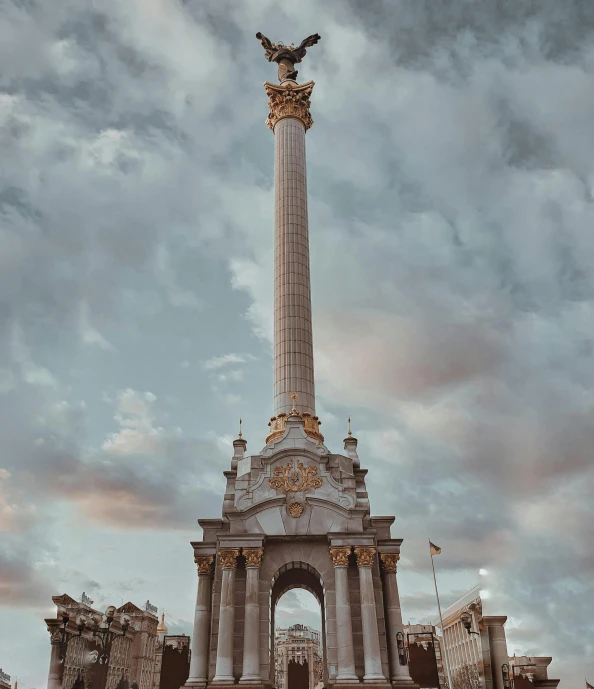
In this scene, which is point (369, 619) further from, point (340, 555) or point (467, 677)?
point (467, 677)

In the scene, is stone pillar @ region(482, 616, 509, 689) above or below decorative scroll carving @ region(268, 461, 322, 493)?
below

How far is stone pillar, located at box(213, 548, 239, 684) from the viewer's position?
32588 millimetres

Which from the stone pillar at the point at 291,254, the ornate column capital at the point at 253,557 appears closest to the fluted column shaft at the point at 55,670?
the ornate column capital at the point at 253,557

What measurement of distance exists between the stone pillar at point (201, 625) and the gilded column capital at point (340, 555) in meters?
7.62

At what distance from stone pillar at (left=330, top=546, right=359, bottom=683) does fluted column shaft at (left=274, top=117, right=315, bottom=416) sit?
11.2m

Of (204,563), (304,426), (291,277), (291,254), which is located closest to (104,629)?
(204,563)

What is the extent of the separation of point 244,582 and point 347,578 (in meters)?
5.76

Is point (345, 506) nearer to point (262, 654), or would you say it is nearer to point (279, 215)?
point (262, 654)

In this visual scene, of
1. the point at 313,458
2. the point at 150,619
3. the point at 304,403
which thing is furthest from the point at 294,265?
the point at 150,619

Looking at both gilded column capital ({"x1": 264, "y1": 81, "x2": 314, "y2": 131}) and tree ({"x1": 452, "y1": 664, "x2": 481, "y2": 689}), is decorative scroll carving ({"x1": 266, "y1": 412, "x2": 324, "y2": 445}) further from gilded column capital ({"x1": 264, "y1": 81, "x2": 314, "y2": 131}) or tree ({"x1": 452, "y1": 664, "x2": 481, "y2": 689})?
tree ({"x1": 452, "y1": 664, "x2": 481, "y2": 689})

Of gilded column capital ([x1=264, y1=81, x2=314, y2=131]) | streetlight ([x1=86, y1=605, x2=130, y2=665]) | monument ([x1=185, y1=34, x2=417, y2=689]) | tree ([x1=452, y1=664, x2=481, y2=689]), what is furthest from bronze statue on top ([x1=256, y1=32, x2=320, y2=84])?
tree ([x1=452, y1=664, x2=481, y2=689])

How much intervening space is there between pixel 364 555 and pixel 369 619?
10.7 ft

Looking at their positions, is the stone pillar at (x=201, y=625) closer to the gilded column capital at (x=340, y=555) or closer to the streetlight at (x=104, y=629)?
the streetlight at (x=104, y=629)

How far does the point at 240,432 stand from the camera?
150 feet
